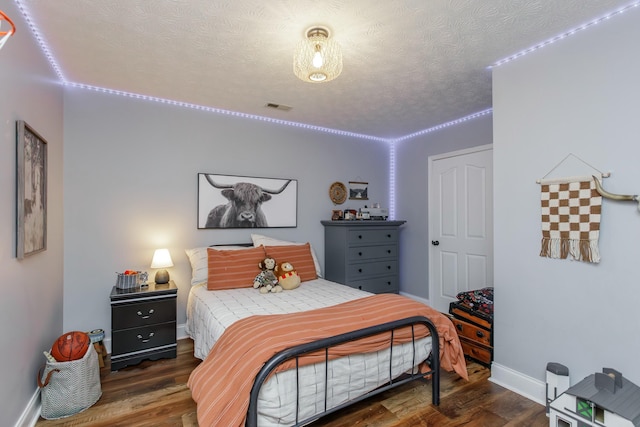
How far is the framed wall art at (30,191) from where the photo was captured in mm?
1816

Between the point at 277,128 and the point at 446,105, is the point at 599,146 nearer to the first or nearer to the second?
the point at 446,105

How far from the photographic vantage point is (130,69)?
8.66ft

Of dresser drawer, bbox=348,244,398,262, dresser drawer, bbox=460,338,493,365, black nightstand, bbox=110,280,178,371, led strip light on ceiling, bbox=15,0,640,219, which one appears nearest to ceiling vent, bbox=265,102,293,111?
led strip light on ceiling, bbox=15,0,640,219

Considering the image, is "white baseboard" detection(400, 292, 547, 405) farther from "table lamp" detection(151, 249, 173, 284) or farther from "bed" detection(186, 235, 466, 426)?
"table lamp" detection(151, 249, 173, 284)

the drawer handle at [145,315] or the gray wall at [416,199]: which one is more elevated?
the gray wall at [416,199]

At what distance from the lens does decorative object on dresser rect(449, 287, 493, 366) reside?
2.78 meters

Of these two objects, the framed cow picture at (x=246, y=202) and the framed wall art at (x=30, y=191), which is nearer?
the framed wall art at (x=30, y=191)

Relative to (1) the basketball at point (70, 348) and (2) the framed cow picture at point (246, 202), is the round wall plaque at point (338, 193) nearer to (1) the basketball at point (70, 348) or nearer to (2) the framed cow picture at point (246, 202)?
(2) the framed cow picture at point (246, 202)

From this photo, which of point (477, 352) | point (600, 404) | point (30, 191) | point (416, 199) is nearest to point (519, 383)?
point (477, 352)

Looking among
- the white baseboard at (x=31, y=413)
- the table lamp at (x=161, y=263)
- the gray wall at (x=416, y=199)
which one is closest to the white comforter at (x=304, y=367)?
the table lamp at (x=161, y=263)

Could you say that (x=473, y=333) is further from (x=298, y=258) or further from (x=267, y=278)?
(x=267, y=278)

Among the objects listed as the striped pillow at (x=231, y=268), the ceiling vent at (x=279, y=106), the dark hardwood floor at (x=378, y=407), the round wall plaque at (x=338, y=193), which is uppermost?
the ceiling vent at (x=279, y=106)

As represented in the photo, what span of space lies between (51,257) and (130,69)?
1.60 meters

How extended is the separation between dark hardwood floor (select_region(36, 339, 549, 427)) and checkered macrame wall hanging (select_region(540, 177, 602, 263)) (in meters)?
1.07
